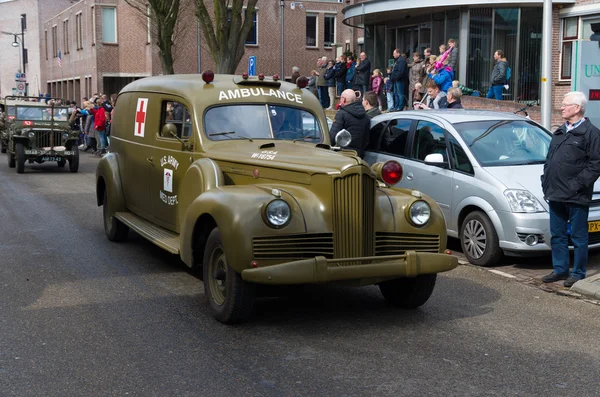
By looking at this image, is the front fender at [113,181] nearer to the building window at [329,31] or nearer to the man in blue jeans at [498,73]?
the man in blue jeans at [498,73]

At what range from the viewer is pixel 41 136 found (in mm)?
20984

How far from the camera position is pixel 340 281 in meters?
5.98

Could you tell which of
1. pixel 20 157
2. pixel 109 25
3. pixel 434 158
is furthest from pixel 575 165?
pixel 109 25

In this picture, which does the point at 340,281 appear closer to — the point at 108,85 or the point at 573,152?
the point at 573,152

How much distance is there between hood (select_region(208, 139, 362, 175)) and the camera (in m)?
6.26

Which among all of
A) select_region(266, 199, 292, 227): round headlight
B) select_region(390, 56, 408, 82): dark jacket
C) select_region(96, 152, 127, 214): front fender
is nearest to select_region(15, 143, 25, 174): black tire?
select_region(390, 56, 408, 82): dark jacket

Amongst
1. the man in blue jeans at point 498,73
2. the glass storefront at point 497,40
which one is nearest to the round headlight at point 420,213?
the man in blue jeans at point 498,73

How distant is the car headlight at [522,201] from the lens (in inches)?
336

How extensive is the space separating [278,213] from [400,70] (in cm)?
1665

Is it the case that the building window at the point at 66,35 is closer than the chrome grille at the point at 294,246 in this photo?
No

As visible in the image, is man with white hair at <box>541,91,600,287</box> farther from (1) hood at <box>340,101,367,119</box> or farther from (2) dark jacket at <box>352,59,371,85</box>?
(2) dark jacket at <box>352,59,371,85</box>

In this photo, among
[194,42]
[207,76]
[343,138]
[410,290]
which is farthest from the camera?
[194,42]

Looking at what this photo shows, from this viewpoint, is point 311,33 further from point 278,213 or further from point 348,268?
point 348,268

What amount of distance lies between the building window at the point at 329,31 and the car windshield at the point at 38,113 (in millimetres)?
28109
